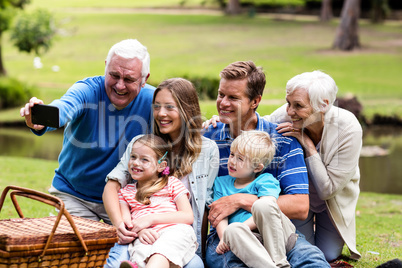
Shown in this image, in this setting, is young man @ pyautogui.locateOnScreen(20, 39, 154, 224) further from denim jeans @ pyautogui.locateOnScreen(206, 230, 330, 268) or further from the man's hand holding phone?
denim jeans @ pyautogui.locateOnScreen(206, 230, 330, 268)

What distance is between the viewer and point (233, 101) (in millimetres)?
3930

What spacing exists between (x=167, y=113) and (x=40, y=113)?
828 mm

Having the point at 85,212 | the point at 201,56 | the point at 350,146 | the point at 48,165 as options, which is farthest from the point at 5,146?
the point at 201,56

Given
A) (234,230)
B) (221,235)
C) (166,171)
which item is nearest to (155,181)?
(166,171)

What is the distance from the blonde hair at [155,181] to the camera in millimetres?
3768

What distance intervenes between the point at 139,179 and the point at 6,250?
112cm

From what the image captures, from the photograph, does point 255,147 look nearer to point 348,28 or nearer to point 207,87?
point 207,87

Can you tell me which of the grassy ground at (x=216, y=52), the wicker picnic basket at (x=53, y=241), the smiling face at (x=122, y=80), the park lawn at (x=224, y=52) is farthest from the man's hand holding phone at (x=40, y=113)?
the park lawn at (x=224, y=52)

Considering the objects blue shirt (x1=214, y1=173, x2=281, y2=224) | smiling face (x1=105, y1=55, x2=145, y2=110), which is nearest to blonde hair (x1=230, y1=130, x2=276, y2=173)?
blue shirt (x1=214, y1=173, x2=281, y2=224)

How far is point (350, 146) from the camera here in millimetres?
4176

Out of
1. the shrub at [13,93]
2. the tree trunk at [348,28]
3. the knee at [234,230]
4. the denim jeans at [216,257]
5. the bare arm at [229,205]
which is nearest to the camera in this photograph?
the knee at [234,230]

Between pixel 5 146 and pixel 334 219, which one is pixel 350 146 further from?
pixel 5 146

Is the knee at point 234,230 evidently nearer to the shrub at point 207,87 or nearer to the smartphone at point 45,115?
the smartphone at point 45,115

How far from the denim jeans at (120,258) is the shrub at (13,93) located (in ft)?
51.6
